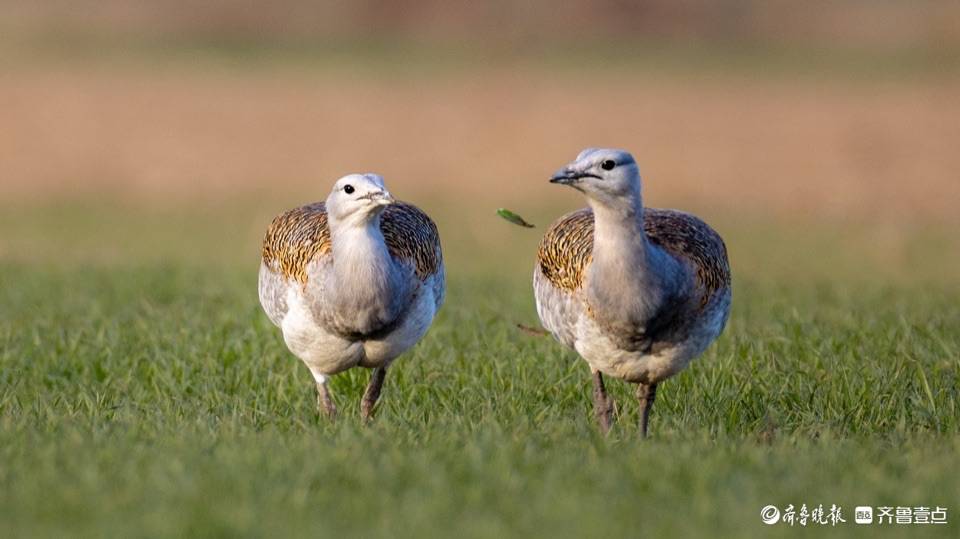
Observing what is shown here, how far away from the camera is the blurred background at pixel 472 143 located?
55.5 ft

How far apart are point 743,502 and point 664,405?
92.4 inches

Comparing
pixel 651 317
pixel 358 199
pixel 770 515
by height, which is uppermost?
pixel 358 199

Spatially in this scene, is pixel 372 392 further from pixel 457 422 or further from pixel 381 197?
pixel 381 197

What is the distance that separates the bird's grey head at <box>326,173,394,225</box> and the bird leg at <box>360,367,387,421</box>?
0.93 metres

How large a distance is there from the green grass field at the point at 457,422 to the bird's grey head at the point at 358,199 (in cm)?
95

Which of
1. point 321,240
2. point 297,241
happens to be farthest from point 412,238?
point 297,241

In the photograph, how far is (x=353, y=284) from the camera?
6.54 meters

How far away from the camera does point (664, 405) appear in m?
7.35

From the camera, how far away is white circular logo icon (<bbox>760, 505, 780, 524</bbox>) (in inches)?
191

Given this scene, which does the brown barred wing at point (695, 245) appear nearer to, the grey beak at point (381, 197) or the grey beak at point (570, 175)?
the grey beak at point (570, 175)

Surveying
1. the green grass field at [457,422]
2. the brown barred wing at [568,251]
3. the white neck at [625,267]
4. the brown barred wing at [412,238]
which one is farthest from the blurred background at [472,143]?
the white neck at [625,267]

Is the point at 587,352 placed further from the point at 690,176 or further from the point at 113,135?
the point at 113,135

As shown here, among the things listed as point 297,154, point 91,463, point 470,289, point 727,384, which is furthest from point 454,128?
point 91,463

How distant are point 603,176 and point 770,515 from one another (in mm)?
1724
